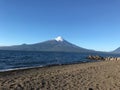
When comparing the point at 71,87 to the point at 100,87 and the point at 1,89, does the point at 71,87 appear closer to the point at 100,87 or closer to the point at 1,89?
the point at 100,87

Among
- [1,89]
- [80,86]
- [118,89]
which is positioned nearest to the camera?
[1,89]

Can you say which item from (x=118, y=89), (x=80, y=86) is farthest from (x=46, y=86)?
(x=118, y=89)

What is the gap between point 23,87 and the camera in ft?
38.1

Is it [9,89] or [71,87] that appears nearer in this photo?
[9,89]

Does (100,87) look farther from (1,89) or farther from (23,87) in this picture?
(1,89)

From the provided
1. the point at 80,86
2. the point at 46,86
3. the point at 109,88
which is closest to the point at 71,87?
the point at 80,86

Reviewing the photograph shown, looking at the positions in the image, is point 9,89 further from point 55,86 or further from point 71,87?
point 71,87

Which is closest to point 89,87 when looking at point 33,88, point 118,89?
point 118,89

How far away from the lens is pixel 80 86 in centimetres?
1248

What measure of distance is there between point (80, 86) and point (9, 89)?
4.69 m

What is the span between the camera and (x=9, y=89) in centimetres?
1102

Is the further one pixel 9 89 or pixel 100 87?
pixel 100 87

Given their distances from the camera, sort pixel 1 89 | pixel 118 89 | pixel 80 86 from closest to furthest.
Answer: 1. pixel 1 89
2. pixel 118 89
3. pixel 80 86

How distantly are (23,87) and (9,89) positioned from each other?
931 millimetres
